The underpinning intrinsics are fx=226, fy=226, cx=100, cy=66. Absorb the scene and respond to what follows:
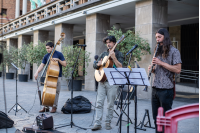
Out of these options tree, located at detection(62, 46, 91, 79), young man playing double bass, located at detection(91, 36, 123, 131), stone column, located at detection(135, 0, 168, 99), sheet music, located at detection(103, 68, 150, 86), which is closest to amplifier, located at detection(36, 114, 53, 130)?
young man playing double bass, located at detection(91, 36, 123, 131)

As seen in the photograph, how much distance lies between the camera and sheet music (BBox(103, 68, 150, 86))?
3.46 meters

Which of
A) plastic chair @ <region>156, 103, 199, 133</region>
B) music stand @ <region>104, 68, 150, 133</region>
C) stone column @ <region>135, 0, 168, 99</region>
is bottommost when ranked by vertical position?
plastic chair @ <region>156, 103, 199, 133</region>

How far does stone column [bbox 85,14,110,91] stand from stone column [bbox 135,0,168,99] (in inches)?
123

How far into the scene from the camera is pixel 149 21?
995cm

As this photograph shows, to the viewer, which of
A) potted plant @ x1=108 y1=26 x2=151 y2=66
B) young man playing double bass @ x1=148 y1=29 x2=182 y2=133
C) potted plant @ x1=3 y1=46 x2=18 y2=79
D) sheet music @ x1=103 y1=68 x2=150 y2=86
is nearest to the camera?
young man playing double bass @ x1=148 y1=29 x2=182 y2=133

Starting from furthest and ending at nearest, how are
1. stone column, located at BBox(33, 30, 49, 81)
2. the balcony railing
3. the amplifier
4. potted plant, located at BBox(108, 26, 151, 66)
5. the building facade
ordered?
stone column, located at BBox(33, 30, 49, 81)
the balcony railing
the building facade
potted plant, located at BBox(108, 26, 151, 66)
the amplifier

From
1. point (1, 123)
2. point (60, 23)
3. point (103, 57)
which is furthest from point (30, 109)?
point (60, 23)

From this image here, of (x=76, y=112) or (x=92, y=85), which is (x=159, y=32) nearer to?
(x=76, y=112)

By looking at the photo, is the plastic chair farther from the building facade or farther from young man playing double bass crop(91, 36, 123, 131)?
the building facade

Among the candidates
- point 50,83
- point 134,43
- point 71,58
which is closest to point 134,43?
point 134,43

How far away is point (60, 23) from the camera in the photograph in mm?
16156

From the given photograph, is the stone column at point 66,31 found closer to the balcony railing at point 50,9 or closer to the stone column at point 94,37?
the balcony railing at point 50,9

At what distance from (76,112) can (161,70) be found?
12.9 ft

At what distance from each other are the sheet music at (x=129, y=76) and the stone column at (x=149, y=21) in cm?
638
